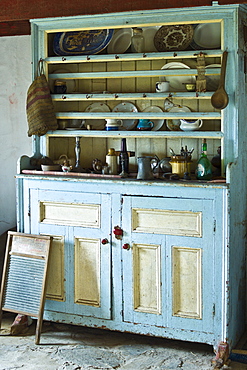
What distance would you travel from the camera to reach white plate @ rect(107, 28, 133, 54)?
12.4 feet

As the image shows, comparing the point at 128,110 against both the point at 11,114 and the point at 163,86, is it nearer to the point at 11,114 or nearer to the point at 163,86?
the point at 163,86

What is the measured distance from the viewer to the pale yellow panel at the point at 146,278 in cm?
330

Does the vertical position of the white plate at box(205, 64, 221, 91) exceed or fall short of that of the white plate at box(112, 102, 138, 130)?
it exceeds it

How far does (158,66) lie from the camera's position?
382 centimetres

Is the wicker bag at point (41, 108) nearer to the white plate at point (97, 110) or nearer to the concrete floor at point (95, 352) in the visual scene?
the white plate at point (97, 110)

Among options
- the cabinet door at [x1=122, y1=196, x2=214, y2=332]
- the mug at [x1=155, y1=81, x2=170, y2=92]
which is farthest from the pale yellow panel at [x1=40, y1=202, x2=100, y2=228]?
the mug at [x1=155, y1=81, x2=170, y2=92]

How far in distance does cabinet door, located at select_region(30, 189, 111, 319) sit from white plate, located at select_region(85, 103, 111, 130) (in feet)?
2.41

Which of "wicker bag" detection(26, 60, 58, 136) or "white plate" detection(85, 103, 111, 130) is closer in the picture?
"wicker bag" detection(26, 60, 58, 136)

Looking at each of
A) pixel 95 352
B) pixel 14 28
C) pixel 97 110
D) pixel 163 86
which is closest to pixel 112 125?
pixel 97 110

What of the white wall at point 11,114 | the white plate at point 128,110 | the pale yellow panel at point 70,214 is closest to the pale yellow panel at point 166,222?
the pale yellow panel at point 70,214

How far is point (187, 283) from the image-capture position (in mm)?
3236

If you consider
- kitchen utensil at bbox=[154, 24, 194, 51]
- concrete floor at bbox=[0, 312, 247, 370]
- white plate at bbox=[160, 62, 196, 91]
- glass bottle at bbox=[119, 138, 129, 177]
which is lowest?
concrete floor at bbox=[0, 312, 247, 370]

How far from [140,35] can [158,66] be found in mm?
264

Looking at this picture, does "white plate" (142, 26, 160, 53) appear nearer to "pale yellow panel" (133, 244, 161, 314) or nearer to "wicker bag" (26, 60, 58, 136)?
"wicker bag" (26, 60, 58, 136)
